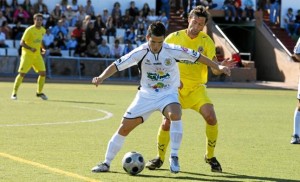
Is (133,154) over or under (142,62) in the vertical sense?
under

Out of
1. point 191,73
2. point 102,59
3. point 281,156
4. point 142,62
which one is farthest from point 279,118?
point 102,59

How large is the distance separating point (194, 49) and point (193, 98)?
0.66m

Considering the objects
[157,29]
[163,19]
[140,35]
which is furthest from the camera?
[163,19]

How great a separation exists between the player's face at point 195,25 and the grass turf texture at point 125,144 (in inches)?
67.7

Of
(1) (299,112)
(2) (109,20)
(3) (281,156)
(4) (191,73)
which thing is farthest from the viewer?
(2) (109,20)

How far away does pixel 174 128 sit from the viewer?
10.1m

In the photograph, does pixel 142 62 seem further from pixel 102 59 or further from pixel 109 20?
pixel 109 20

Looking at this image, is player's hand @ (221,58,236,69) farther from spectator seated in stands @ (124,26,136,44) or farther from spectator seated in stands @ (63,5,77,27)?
spectator seated in stands @ (63,5,77,27)

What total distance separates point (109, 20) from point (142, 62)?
26.6m

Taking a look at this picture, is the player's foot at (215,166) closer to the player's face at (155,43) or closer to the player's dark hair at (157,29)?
the player's face at (155,43)

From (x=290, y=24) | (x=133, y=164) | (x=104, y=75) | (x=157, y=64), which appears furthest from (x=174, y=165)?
(x=290, y=24)

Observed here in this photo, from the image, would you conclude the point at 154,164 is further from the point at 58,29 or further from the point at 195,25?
the point at 58,29

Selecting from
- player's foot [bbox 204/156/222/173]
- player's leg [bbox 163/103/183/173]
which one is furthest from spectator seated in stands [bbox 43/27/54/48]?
player's leg [bbox 163/103/183/173]

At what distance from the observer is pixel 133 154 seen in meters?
10.0
